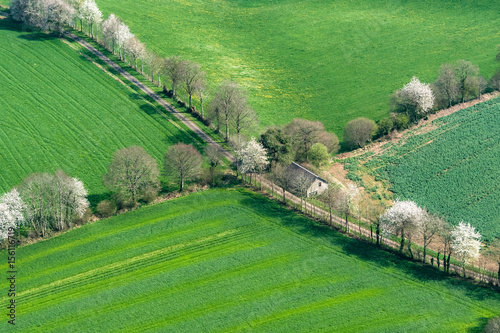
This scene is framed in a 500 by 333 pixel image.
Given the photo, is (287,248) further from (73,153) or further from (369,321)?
(73,153)

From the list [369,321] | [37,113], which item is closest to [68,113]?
[37,113]

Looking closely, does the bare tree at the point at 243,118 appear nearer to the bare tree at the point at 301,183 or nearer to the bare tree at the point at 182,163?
the bare tree at the point at 182,163

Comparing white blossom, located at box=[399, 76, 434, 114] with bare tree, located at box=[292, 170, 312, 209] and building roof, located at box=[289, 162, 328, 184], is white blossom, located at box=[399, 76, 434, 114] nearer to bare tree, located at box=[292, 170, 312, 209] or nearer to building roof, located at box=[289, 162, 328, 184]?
building roof, located at box=[289, 162, 328, 184]

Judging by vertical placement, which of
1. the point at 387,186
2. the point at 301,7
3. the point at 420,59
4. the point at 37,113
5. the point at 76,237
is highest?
the point at 301,7

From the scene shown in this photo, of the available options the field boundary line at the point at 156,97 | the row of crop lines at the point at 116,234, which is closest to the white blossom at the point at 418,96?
the field boundary line at the point at 156,97

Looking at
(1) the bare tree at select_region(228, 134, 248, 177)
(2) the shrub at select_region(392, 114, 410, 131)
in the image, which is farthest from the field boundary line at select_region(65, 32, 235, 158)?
(2) the shrub at select_region(392, 114, 410, 131)

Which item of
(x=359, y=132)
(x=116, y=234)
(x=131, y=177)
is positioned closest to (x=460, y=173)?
(x=359, y=132)
